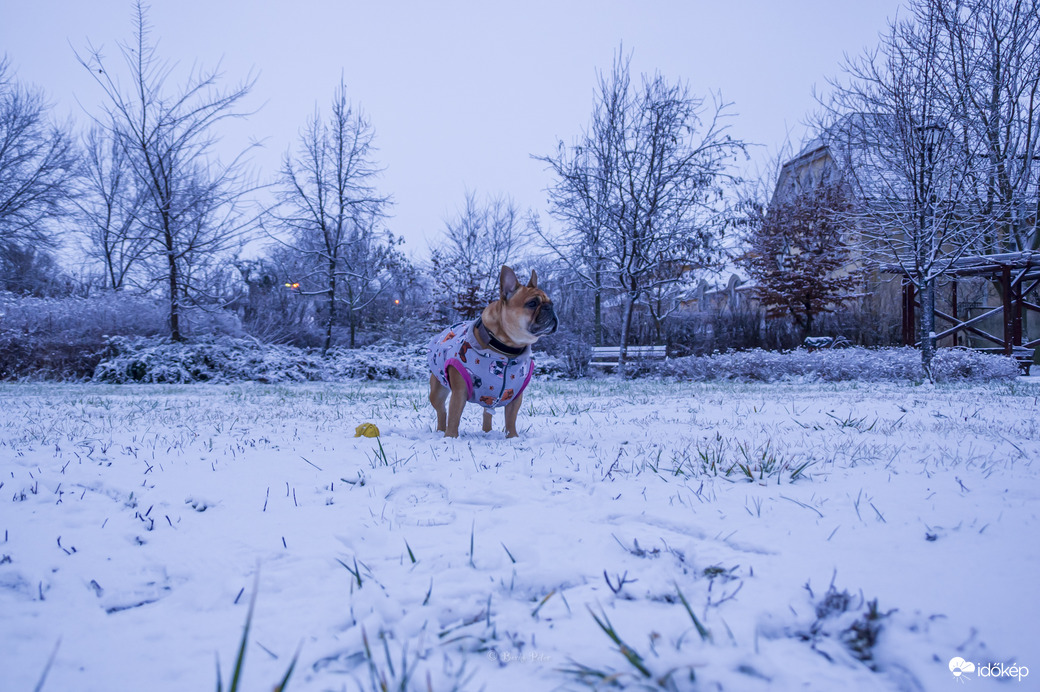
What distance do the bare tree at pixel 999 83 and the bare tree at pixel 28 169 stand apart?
2445 centimetres

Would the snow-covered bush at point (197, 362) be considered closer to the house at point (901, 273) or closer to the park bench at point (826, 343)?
the house at point (901, 273)

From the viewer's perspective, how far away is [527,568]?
4.64ft

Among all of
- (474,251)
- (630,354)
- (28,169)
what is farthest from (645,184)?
(28,169)

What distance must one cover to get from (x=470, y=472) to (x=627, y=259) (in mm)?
12564

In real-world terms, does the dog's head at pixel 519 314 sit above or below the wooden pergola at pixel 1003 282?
below

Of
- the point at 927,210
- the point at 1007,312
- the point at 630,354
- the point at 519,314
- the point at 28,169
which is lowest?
the point at 630,354

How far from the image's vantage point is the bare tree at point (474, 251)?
21.2m

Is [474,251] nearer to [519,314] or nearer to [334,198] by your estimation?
[334,198]

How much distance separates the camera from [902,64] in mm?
9453

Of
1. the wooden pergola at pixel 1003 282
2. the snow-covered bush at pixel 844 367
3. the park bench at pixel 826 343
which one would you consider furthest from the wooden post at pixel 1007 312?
the park bench at pixel 826 343

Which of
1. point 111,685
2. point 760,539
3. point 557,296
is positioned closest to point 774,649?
point 760,539

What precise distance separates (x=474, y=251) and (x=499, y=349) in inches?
820

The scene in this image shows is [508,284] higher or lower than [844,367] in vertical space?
higher

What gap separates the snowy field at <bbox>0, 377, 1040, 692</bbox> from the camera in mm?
982
